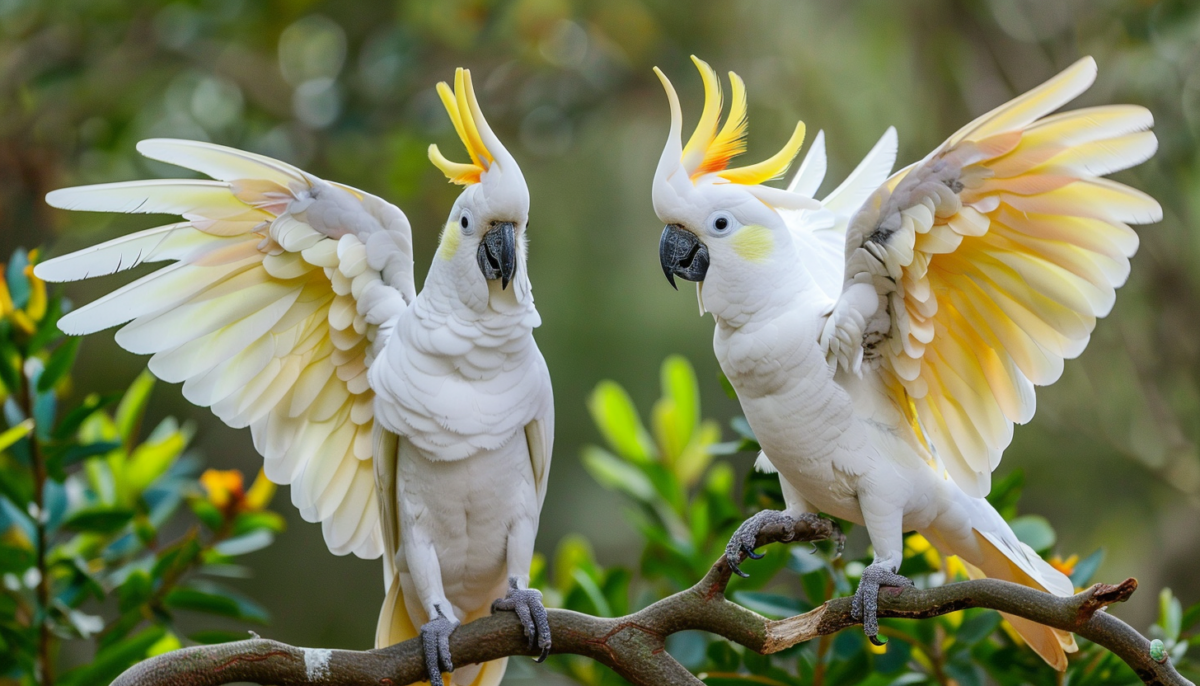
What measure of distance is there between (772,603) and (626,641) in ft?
1.66

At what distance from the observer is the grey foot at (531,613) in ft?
4.49

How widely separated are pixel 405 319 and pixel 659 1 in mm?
2740

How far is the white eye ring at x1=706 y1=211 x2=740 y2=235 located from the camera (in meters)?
1.39

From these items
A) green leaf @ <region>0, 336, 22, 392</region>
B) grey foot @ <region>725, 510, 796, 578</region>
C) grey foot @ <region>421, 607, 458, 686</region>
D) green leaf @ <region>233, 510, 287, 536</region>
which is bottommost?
green leaf @ <region>233, 510, 287, 536</region>

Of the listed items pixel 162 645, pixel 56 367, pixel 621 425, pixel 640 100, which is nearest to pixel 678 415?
pixel 621 425

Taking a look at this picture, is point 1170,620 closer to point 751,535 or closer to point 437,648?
point 751,535

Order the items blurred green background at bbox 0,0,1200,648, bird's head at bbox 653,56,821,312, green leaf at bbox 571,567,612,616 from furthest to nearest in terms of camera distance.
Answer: blurred green background at bbox 0,0,1200,648
green leaf at bbox 571,567,612,616
bird's head at bbox 653,56,821,312

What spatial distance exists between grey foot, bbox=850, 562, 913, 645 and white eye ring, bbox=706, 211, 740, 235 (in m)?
0.51

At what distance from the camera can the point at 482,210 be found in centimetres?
139

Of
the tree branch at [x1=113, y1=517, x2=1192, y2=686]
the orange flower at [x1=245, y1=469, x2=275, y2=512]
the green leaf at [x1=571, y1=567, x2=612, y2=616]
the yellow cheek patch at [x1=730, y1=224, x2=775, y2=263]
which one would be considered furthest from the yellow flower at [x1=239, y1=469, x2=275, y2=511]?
the yellow cheek patch at [x1=730, y1=224, x2=775, y2=263]

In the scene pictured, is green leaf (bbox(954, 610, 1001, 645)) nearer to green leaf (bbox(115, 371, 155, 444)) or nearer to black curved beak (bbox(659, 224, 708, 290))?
black curved beak (bbox(659, 224, 708, 290))

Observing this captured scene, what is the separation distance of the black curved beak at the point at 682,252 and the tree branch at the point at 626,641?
15.8 inches

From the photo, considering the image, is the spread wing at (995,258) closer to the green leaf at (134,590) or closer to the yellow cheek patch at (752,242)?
the yellow cheek patch at (752,242)

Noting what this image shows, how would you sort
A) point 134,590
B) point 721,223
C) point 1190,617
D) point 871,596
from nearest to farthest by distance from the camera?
point 871,596, point 721,223, point 1190,617, point 134,590
